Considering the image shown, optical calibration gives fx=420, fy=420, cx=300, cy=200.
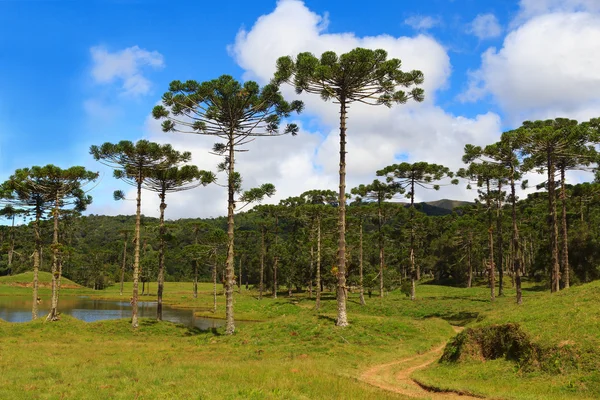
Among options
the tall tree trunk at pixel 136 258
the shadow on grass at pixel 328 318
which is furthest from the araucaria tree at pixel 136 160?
the shadow on grass at pixel 328 318

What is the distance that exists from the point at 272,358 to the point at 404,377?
6144mm

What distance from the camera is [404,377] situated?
16500 mm

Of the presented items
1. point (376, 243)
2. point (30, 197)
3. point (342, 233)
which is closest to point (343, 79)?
point (342, 233)

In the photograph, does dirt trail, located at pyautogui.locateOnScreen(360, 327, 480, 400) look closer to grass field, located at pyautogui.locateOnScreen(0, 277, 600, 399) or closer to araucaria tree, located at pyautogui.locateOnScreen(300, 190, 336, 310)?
grass field, located at pyautogui.locateOnScreen(0, 277, 600, 399)

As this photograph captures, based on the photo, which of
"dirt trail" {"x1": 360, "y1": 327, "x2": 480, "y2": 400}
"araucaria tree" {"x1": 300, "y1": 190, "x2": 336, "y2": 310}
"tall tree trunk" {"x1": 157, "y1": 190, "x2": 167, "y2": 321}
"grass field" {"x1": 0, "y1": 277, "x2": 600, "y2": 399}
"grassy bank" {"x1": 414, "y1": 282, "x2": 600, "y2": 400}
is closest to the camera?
"grass field" {"x1": 0, "y1": 277, "x2": 600, "y2": 399}

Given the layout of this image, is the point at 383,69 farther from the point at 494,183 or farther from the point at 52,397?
the point at 494,183

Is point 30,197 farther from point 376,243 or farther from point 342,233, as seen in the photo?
point 376,243

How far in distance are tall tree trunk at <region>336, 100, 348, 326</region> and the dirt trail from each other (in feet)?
17.7

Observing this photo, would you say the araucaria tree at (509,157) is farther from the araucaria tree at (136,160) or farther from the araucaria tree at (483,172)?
the araucaria tree at (136,160)

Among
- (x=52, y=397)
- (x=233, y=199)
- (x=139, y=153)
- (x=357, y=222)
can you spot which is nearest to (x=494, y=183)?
(x=357, y=222)

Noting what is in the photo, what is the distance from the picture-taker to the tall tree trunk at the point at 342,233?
984 inches

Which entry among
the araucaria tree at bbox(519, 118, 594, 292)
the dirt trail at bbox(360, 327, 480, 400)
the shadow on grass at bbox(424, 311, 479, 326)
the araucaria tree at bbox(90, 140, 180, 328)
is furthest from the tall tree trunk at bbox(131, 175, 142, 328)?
the araucaria tree at bbox(519, 118, 594, 292)

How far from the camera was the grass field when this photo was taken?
12.6 metres

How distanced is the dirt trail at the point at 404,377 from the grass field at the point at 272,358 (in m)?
0.50
